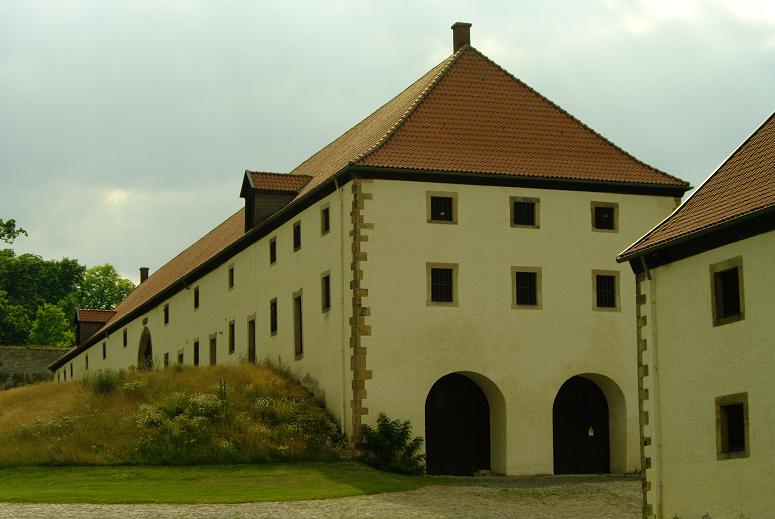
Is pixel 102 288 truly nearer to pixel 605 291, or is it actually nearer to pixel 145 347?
pixel 145 347

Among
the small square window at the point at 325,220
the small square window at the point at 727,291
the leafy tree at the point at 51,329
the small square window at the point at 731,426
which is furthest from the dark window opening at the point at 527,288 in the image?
the leafy tree at the point at 51,329

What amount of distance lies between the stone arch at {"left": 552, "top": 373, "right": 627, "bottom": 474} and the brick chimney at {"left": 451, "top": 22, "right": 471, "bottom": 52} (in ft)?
35.8

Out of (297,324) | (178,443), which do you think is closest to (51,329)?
(297,324)

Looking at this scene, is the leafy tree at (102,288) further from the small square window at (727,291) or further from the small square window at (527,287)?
the small square window at (727,291)

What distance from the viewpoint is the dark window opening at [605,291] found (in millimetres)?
39844

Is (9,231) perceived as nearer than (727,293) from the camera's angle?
No

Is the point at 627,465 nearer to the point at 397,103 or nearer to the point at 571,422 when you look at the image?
the point at 571,422

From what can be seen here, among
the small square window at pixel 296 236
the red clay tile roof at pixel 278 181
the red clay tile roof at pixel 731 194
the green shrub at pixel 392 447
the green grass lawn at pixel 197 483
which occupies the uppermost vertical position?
the red clay tile roof at pixel 278 181

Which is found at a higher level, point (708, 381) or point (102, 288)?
point (102, 288)

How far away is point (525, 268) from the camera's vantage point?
129 feet

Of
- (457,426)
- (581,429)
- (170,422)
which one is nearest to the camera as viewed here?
(170,422)

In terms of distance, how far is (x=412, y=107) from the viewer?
1619 inches

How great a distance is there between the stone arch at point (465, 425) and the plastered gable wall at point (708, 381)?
10762mm

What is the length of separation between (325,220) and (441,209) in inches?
143
